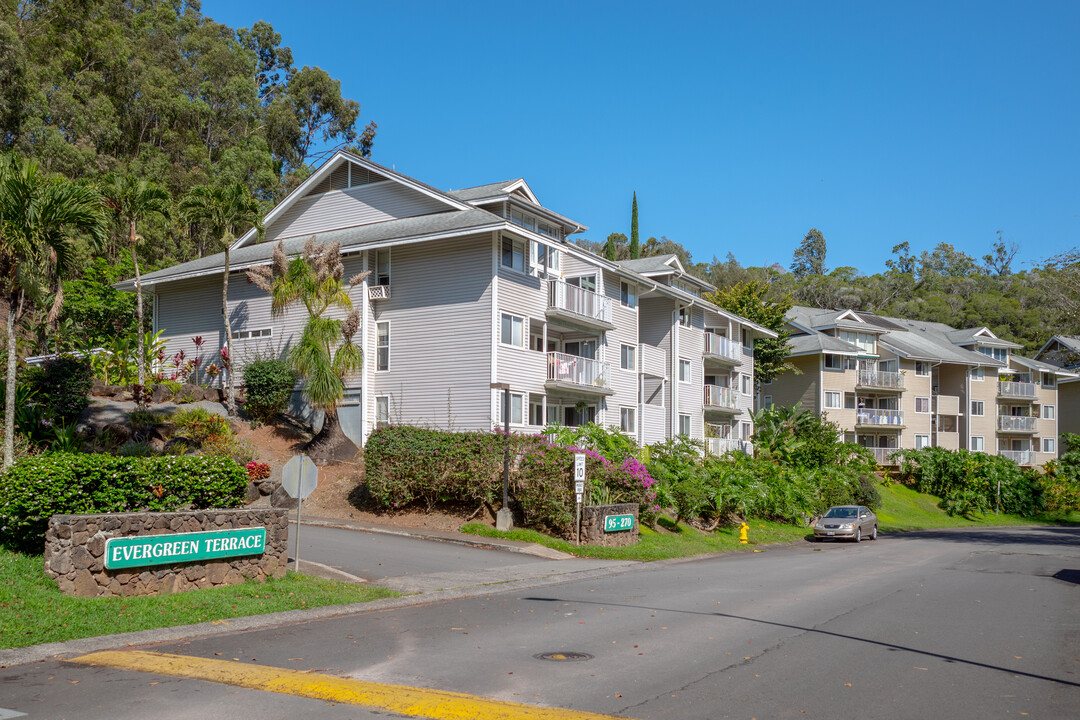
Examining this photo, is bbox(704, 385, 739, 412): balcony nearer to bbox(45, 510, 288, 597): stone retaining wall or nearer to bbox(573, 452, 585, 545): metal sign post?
bbox(573, 452, 585, 545): metal sign post

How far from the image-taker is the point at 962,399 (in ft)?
227

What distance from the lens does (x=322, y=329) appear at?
29.5 metres

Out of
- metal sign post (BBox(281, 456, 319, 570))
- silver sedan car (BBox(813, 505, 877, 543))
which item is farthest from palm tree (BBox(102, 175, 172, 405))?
silver sedan car (BBox(813, 505, 877, 543))

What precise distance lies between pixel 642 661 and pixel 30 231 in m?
13.7

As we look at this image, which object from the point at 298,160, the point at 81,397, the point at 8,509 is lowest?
→ the point at 8,509

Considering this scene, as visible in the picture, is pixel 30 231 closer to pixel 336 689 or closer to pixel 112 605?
pixel 112 605

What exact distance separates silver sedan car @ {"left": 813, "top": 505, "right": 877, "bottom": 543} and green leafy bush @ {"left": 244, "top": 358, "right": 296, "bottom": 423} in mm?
20751

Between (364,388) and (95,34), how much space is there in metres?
36.0

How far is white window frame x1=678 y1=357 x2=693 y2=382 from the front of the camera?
44531mm

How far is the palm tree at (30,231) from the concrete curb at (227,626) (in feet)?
20.8

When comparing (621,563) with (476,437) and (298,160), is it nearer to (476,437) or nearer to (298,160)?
(476,437)

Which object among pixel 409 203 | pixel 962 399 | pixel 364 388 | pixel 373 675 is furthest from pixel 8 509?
pixel 962 399

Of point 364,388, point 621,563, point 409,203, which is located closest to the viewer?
point 621,563

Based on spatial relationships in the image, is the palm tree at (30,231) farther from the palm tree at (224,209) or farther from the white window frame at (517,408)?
the white window frame at (517,408)
